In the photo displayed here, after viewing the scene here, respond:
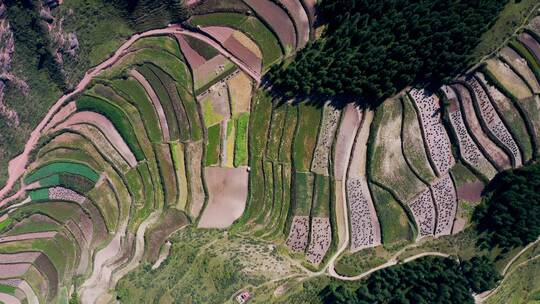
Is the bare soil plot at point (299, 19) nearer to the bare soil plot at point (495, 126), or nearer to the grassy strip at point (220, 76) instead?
the grassy strip at point (220, 76)

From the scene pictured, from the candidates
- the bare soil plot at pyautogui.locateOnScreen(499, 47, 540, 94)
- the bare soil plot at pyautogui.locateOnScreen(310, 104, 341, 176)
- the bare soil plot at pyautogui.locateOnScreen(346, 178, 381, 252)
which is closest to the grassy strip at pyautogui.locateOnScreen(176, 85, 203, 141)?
the bare soil plot at pyautogui.locateOnScreen(310, 104, 341, 176)

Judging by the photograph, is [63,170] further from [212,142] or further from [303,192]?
[303,192]

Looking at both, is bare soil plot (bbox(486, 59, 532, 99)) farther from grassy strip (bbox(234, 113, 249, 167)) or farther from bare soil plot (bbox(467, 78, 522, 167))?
grassy strip (bbox(234, 113, 249, 167))

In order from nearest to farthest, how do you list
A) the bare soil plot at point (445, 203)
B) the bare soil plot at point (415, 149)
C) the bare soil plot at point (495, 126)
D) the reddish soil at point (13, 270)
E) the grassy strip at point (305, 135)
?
the bare soil plot at point (495, 126) → the bare soil plot at point (415, 149) → the bare soil plot at point (445, 203) → the grassy strip at point (305, 135) → the reddish soil at point (13, 270)

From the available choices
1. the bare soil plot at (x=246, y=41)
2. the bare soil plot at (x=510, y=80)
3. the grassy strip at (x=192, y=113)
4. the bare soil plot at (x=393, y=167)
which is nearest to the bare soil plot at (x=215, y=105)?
the grassy strip at (x=192, y=113)

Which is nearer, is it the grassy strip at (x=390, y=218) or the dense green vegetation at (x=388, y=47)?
the dense green vegetation at (x=388, y=47)
